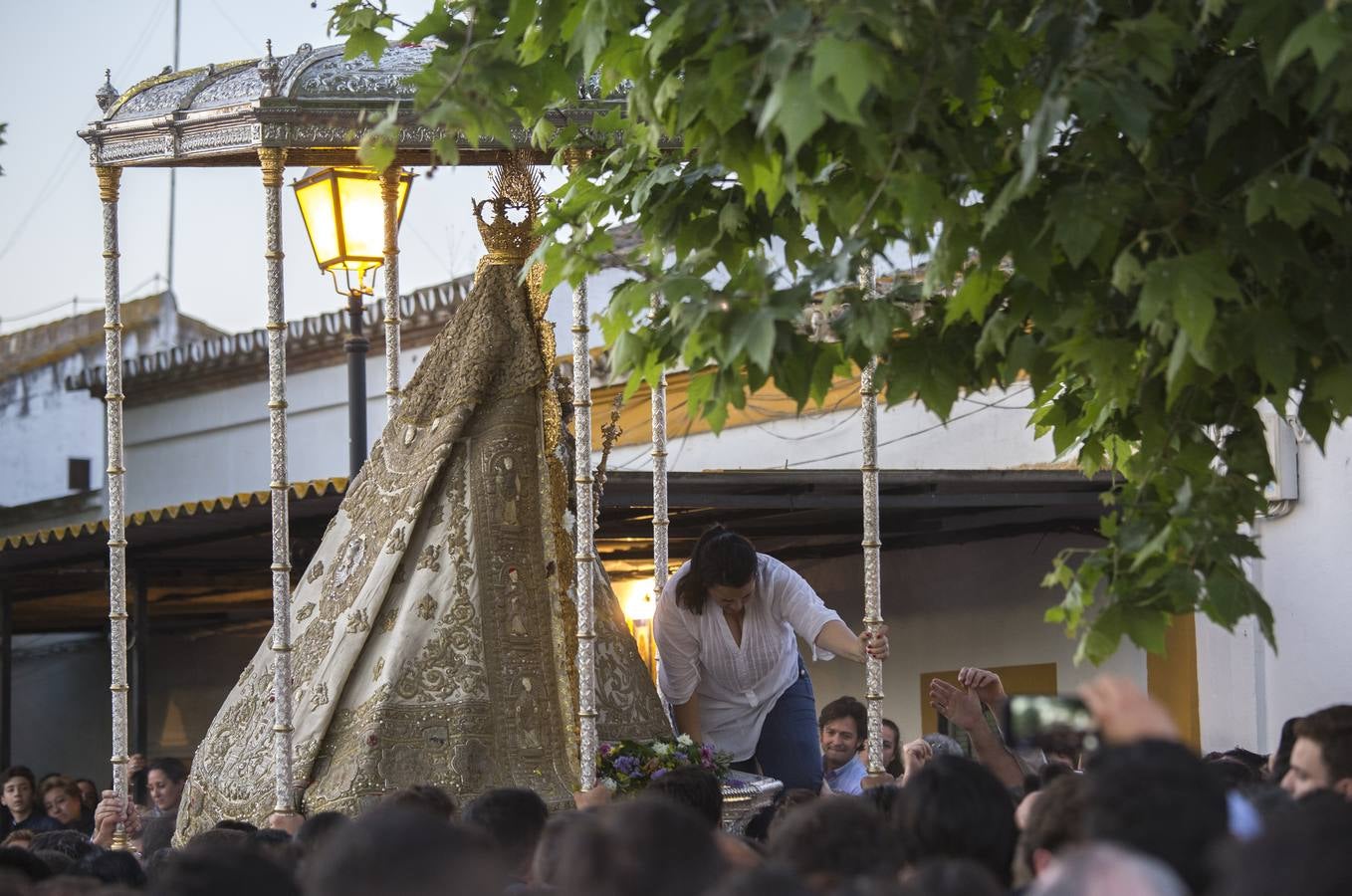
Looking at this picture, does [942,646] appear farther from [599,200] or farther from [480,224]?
[599,200]

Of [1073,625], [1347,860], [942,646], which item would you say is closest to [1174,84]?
[1073,625]

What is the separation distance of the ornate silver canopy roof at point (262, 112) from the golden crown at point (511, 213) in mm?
128

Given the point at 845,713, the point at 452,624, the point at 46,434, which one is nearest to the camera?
the point at 452,624

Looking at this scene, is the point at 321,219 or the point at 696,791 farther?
the point at 321,219

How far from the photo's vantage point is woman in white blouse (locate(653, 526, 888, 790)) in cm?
761

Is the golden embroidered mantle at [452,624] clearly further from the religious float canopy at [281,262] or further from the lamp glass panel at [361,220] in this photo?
the lamp glass panel at [361,220]

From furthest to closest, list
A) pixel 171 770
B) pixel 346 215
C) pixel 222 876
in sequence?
pixel 171 770, pixel 346 215, pixel 222 876

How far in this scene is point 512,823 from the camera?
16.1 ft

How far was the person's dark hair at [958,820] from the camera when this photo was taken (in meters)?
3.94

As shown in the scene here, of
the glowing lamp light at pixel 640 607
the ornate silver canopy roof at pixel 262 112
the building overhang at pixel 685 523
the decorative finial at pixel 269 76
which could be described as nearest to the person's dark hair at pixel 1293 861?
the ornate silver canopy roof at pixel 262 112

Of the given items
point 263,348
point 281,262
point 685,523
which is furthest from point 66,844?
point 263,348

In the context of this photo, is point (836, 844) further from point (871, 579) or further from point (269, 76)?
point (269, 76)

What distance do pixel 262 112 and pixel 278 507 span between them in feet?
5.04

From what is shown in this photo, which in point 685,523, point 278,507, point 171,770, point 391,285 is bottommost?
point 171,770
